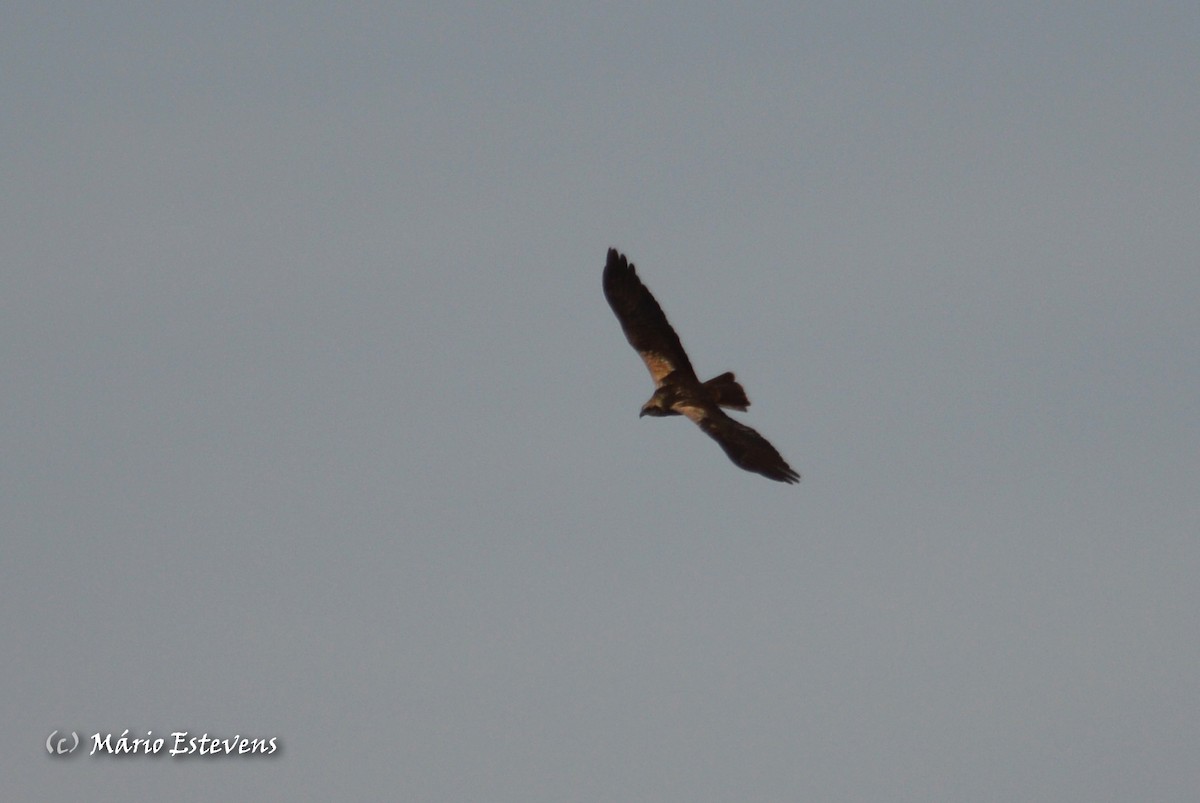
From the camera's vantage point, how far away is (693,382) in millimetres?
30844

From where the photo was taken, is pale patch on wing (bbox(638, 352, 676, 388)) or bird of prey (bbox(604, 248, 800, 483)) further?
pale patch on wing (bbox(638, 352, 676, 388))

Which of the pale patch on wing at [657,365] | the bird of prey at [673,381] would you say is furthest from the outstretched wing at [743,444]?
the pale patch on wing at [657,365]

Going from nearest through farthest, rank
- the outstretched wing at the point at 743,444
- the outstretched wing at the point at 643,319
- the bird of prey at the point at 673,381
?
1. the outstretched wing at the point at 743,444
2. the bird of prey at the point at 673,381
3. the outstretched wing at the point at 643,319

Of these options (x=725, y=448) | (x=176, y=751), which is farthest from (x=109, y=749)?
(x=725, y=448)

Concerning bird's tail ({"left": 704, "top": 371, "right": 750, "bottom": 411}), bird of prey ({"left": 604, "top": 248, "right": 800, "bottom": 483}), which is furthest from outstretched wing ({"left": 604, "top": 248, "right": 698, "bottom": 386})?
bird's tail ({"left": 704, "top": 371, "right": 750, "bottom": 411})

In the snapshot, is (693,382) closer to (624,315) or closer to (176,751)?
(624,315)

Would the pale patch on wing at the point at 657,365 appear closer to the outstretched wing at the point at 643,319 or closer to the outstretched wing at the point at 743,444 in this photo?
the outstretched wing at the point at 643,319

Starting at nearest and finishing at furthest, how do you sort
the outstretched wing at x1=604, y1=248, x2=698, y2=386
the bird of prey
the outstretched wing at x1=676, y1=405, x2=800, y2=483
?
the outstretched wing at x1=676, y1=405, x2=800, y2=483
the bird of prey
the outstretched wing at x1=604, y1=248, x2=698, y2=386

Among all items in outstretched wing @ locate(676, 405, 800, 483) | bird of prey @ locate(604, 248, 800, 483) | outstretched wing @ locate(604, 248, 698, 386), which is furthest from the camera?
outstretched wing @ locate(604, 248, 698, 386)

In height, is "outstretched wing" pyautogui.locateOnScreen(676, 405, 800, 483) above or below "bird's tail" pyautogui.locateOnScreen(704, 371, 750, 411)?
below

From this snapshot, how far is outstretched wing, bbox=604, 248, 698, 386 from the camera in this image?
103 feet

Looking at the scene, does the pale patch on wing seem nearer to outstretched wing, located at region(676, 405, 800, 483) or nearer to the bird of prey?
the bird of prey

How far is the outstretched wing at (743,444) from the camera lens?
2878 cm

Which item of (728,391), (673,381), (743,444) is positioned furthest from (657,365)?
(743,444)
